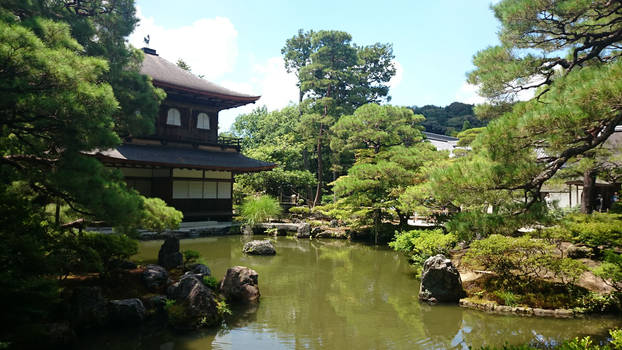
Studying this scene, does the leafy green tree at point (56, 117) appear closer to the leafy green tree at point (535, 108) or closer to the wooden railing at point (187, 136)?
the leafy green tree at point (535, 108)

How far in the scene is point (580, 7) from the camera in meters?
4.86

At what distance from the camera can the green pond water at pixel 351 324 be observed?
16.5ft

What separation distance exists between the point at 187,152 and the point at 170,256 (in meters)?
9.50

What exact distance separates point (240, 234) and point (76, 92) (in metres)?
12.2

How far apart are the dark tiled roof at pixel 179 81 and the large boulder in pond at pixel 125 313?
12.3 meters

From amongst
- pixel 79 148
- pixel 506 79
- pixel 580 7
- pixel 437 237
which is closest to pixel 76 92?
pixel 79 148

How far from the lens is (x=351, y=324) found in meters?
5.77

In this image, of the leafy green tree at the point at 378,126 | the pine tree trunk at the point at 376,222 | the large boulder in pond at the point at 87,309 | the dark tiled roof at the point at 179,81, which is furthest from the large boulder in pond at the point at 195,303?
the dark tiled roof at the point at 179,81

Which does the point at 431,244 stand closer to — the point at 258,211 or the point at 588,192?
the point at 588,192

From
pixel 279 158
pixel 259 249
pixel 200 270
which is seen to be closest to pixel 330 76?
pixel 279 158

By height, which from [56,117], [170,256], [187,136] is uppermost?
[187,136]

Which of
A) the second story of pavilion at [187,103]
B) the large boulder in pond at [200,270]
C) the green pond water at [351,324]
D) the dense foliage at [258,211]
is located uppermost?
the second story of pavilion at [187,103]

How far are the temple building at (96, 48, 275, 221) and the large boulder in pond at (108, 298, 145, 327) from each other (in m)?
9.42

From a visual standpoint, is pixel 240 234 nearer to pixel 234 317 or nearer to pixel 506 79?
pixel 234 317
